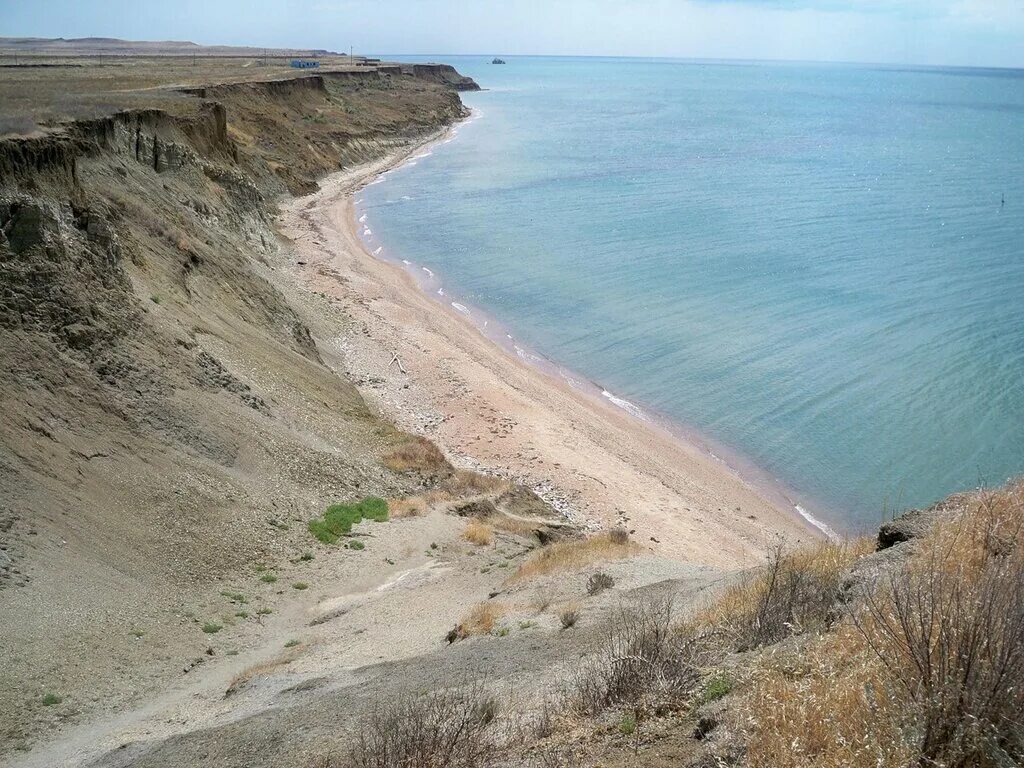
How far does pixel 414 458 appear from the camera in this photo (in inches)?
847

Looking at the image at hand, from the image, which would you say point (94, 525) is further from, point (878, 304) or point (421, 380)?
point (878, 304)

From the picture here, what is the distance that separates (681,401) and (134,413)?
1957 cm

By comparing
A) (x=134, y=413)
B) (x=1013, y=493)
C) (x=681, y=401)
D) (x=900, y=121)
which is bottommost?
(x=681, y=401)

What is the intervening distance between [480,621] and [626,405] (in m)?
19.2

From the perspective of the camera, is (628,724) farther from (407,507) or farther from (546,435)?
(546,435)

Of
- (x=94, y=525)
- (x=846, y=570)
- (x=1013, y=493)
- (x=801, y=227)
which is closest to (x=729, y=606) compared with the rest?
(x=846, y=570)

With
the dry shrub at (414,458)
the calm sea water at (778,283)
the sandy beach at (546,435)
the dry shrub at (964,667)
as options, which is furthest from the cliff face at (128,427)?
the calm sea water at (778,283)

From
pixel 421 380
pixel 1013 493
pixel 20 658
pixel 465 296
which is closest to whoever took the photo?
pixel 1013 493

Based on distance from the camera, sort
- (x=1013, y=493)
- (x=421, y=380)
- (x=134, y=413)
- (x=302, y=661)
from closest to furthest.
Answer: (x=1013, y=493) < (x=302, y=661) < (x=134, y=413) < (x=421, y=380)

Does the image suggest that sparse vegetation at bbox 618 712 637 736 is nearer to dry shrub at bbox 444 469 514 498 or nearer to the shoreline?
dry shrub at bbox 444 469 514 498

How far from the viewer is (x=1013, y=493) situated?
351 inches

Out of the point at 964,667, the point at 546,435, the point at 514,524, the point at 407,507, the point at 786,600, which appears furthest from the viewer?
the point at 546,435

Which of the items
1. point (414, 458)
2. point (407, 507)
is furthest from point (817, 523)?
point (407, 507)

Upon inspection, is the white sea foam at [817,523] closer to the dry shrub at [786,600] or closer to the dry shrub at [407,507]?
the dry shrub at [407,507]
